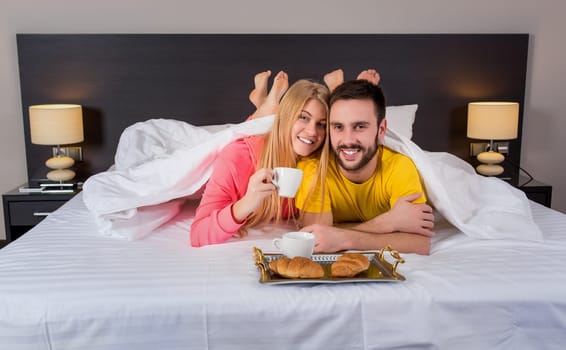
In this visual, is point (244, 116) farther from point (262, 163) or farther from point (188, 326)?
point (188, 326)

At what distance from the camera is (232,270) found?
5.15 ft

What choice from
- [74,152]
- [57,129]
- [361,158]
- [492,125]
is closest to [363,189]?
[361,158]

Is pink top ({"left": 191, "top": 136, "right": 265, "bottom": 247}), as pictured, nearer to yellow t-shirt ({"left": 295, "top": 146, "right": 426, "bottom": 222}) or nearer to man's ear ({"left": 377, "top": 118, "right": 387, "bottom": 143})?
yellow t-shirt ({"left": 295, "top": 146, "right": 426, "bottom": 222})

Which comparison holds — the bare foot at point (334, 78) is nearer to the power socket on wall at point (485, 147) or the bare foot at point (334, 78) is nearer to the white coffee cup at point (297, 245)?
the power socket on wall at point (485, 147)

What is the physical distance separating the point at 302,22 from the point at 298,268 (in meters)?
2.19

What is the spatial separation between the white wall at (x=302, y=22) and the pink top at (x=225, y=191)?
4.80ft

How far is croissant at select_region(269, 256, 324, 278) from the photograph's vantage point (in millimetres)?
1438

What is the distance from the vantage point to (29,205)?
2.95m

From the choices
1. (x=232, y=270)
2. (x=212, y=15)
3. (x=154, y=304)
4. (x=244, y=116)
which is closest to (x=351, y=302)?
(x=232, y=270)

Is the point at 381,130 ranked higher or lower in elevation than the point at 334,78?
lower

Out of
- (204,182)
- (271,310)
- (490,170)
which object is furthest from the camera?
(490,170)

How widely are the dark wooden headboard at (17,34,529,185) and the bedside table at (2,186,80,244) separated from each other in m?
0.35

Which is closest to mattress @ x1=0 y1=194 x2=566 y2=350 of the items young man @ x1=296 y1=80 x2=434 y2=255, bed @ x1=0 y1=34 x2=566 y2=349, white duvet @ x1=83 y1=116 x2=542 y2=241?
bed @ x1=0 y1=34 x2=566 y2=349

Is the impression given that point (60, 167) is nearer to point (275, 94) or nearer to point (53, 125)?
point (53, 125)
